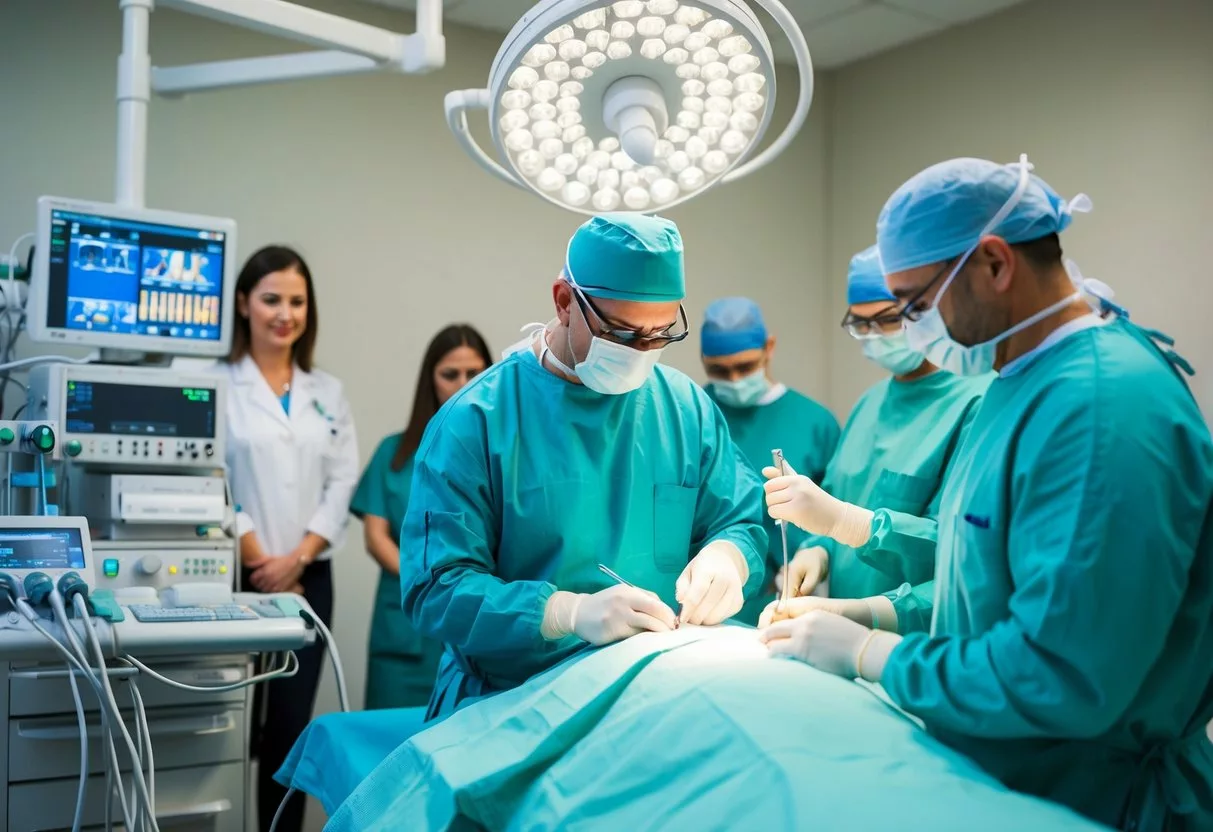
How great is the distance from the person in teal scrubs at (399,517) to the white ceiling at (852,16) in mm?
1217

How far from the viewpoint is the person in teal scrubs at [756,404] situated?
312 cm

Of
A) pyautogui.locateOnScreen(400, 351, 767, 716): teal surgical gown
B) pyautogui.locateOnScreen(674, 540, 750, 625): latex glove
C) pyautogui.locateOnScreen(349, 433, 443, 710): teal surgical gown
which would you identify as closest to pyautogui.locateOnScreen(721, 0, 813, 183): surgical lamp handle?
pyautogui.locateOnScreen(400, 351, 767, 716): teal surgical gown

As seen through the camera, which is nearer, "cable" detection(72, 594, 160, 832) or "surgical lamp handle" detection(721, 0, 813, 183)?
"surgical lamp handle" detection(721, 0, 813, 183)

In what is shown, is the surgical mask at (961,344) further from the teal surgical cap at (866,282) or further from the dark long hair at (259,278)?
the dark long hair at (259,278)

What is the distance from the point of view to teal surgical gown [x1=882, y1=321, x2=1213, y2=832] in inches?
44.2

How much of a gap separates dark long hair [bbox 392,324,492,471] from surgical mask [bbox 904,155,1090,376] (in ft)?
7.06

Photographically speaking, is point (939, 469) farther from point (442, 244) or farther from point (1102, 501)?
point (442, 244)

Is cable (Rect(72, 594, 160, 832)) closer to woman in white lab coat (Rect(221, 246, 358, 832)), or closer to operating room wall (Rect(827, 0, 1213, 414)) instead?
woman in white lab coat (Rect(221, 246, 358, 832))

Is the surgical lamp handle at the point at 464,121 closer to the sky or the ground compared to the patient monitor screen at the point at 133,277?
closer to the sky

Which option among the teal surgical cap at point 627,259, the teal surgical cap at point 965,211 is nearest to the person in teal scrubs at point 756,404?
the teal surgical cap at point 627,259

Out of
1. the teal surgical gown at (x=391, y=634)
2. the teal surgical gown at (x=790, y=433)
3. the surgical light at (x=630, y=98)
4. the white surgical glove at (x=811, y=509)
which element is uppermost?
the surgical light at (x=630, y=98)

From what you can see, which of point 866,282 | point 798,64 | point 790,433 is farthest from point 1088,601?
point 790,433

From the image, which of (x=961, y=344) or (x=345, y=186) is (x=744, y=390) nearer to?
(x=345, y=186)

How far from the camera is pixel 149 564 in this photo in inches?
95.0
